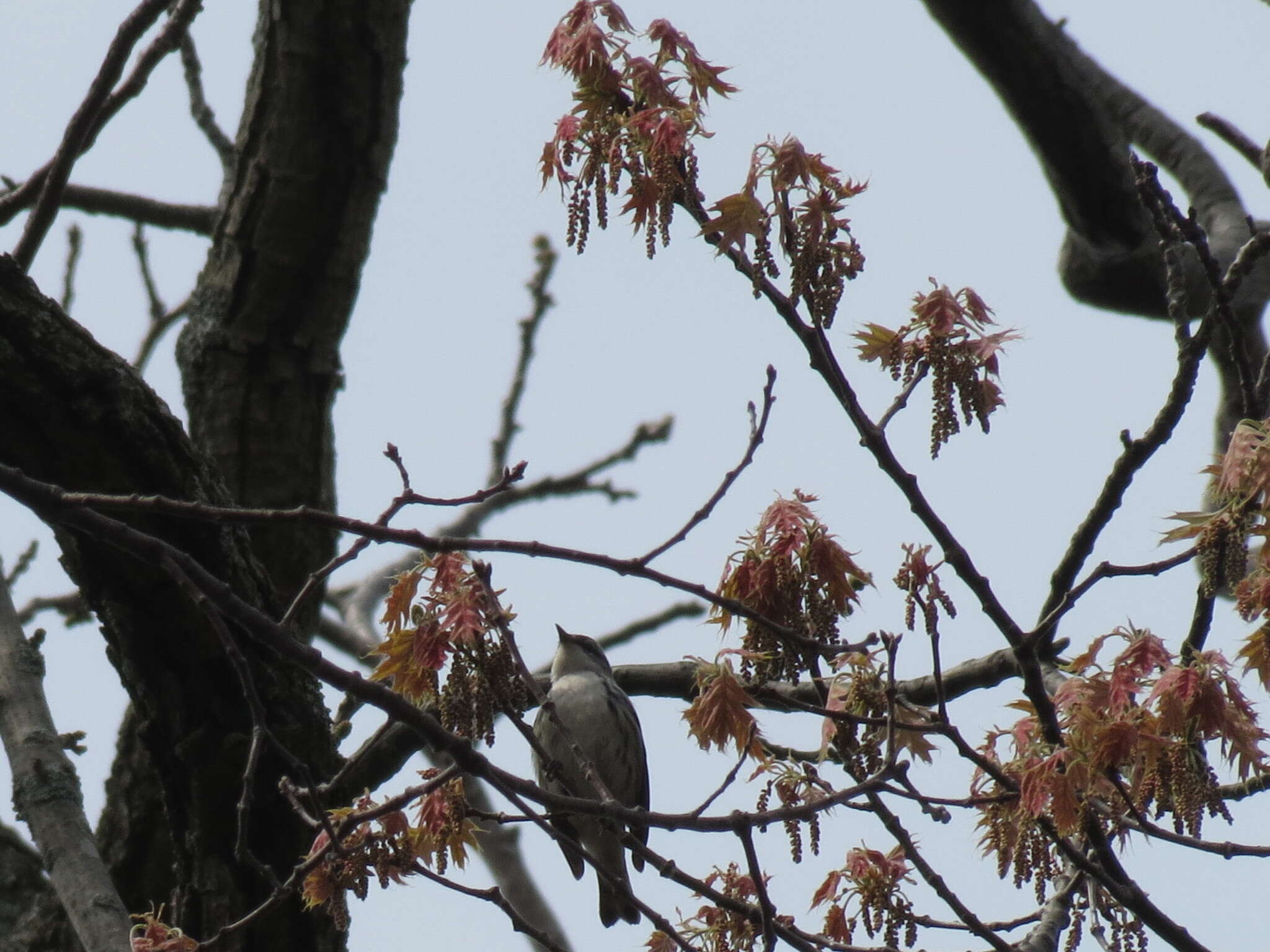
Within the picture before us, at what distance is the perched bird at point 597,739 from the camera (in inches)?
222

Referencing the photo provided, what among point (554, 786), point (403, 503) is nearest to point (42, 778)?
point (403, 503)

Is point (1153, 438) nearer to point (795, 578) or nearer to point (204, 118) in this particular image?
point (795, 578)

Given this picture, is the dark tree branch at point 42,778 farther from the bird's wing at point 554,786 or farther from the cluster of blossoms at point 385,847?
the bird's wing at point 554,786

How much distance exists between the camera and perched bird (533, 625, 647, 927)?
563 cm

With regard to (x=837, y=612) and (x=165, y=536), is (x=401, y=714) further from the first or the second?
(x=165, y=536)

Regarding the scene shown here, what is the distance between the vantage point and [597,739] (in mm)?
6105

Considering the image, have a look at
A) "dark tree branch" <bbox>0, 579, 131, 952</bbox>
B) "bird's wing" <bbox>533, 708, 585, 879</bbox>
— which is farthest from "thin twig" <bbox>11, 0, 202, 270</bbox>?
"bird's wing" <bbox>533, 708, 585, 879</bbox>

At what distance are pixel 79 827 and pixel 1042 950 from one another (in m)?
2.17

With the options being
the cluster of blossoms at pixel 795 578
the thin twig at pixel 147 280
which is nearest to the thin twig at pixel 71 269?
the thin twig at pixel 147 280

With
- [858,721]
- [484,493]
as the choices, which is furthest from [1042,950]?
[484,493]

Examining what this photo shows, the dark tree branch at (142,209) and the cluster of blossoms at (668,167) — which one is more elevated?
the dark tree branch at (142,209)

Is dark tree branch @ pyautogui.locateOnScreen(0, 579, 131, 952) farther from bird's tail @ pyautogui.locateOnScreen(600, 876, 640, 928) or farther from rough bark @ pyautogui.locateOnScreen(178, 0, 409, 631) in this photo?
bird's tail @ pyautogui.locateOnScreen(600, 876, 640, 928)

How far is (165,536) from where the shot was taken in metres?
3.49

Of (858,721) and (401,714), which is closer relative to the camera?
(401,714)
